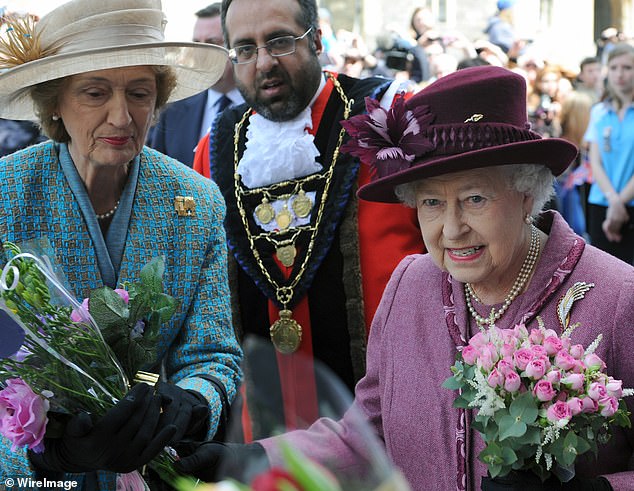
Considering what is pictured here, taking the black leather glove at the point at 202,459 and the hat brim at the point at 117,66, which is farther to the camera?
the hat brim at the point at 117,66

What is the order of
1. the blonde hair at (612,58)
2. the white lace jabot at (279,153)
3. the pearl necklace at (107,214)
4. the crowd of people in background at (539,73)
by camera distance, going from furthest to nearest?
the crowd of people in background at (539,73) < the blonde hair at (612,58) < the white lace jabot at (279,153) < the pearl necklace at (107,214)

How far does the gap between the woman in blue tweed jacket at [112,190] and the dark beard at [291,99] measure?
0.96 meters

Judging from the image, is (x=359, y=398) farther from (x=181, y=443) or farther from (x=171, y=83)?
(x=171, y=83)

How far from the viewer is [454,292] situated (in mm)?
2672

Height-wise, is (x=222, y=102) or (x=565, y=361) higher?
(x=222, y=102)

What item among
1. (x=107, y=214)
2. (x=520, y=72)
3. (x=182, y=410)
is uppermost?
(x=520, y=72)

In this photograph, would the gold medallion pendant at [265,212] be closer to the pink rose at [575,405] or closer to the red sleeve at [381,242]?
the red sleeve at [381,242]

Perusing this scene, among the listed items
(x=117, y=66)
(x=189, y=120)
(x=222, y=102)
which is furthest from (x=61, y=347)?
(x=222, y=102)

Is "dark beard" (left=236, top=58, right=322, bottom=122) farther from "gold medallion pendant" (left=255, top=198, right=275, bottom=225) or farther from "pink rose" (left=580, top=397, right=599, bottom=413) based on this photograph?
"pink rose" (left=580, top=397, right=599, bottom=413)

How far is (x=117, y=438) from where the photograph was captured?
215 centimetres

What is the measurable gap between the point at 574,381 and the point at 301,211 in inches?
74.6

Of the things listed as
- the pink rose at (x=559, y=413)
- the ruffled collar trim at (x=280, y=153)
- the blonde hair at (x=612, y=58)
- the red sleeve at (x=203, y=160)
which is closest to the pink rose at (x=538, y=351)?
the pink rose at (x=559, y=413)

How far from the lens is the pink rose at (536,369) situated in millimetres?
2055

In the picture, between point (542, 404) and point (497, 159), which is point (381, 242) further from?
point (542, 404)
